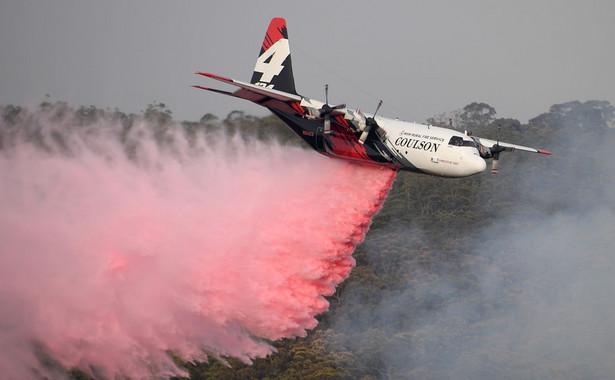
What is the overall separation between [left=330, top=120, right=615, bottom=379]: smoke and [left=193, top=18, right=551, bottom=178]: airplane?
58.7 ft

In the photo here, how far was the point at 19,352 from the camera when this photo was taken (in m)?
32.7

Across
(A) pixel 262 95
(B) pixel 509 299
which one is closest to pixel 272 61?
(A) pixel 262 95

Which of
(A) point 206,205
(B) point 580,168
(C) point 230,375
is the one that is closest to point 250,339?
(A) point 206,205

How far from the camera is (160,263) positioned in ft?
106

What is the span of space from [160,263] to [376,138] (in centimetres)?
781

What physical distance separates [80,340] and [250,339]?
17.4 ft

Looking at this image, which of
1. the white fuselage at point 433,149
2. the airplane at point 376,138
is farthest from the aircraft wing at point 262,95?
the white fuselage at point 433,149

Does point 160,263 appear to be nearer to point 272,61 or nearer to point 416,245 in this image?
point 272,61

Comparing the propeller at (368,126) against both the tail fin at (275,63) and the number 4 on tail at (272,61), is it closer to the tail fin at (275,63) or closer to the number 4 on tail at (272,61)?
the tail fin at (275,63)

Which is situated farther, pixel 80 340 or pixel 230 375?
pixel 230 375

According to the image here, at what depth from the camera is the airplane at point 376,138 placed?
101ft

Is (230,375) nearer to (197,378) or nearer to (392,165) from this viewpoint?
(197,378)

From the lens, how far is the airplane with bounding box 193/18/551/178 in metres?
30.9

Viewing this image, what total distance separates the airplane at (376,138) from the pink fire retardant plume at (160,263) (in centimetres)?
111
